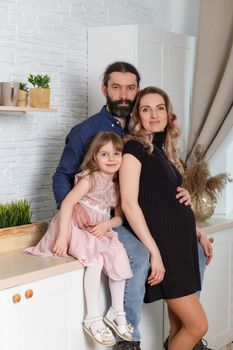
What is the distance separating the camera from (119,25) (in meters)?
3.65

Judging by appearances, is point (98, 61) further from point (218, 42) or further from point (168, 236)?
point (168, 236)

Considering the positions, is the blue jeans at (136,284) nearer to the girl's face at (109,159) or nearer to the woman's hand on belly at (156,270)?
the woman's hand on belly at (156,270)

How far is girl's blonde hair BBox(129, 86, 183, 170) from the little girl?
4.8 inches

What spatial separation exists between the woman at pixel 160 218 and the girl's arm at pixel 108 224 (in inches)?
3.5

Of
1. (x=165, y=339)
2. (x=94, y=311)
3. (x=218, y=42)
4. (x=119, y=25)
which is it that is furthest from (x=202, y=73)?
(x=94, y=311)

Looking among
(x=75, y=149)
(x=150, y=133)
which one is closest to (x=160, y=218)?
(x=150, y=133)

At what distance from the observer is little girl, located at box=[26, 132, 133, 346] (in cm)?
266

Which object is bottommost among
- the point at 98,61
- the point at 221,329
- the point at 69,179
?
the point at 221,329

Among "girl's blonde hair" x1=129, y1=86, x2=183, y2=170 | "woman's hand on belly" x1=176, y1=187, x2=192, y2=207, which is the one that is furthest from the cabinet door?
"girl's blonde hair" x1=129, y1=86, x2=183, y2=170

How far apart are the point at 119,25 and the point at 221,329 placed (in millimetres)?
1762

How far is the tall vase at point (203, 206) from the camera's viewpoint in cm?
366

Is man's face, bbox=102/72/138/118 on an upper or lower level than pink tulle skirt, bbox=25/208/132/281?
upper

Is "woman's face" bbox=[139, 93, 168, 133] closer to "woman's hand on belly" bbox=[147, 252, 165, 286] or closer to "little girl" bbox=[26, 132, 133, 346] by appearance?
"little girl" bbox=[26, 132, 133, 346]

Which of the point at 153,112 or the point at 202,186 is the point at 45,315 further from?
the point at 202,186
